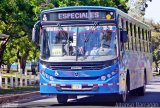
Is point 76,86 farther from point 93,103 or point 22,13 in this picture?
point 22,13

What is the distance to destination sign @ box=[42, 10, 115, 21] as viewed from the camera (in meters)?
17.5

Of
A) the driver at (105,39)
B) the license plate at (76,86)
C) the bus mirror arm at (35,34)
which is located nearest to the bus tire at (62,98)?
the license plate at (76,86)

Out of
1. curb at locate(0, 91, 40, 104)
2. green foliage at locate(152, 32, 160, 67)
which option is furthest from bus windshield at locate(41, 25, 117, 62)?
green foliage at locate(152, 32, 160, 67)

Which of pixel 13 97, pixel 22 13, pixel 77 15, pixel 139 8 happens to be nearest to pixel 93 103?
pixel 77 15

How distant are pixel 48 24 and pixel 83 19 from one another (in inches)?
48.6

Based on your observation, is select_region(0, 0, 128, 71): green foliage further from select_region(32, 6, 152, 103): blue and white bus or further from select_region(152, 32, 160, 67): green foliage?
select_region(152, 32, 160, 67): green foliage

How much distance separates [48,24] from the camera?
17672mm

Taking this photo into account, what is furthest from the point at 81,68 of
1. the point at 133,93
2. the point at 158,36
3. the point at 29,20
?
the point at 158,36

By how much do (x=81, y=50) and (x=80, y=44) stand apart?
233 millimetres

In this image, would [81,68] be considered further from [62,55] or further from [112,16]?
[112,16]

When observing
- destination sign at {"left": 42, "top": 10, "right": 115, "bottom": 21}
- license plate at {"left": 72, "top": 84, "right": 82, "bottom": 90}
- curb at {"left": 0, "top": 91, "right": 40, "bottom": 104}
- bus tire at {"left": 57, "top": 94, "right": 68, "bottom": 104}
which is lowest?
curb at {"left": 0, "top": 91, "right": 40, "bottom": 104}

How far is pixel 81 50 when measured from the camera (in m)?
17.1

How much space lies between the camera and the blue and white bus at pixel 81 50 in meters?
17.0

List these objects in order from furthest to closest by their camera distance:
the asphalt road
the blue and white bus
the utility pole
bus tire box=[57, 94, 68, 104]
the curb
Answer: the utility pole < the curb < bus tire box=[57, 94, 68, 104] < the asphalt road < the blue and white bus
